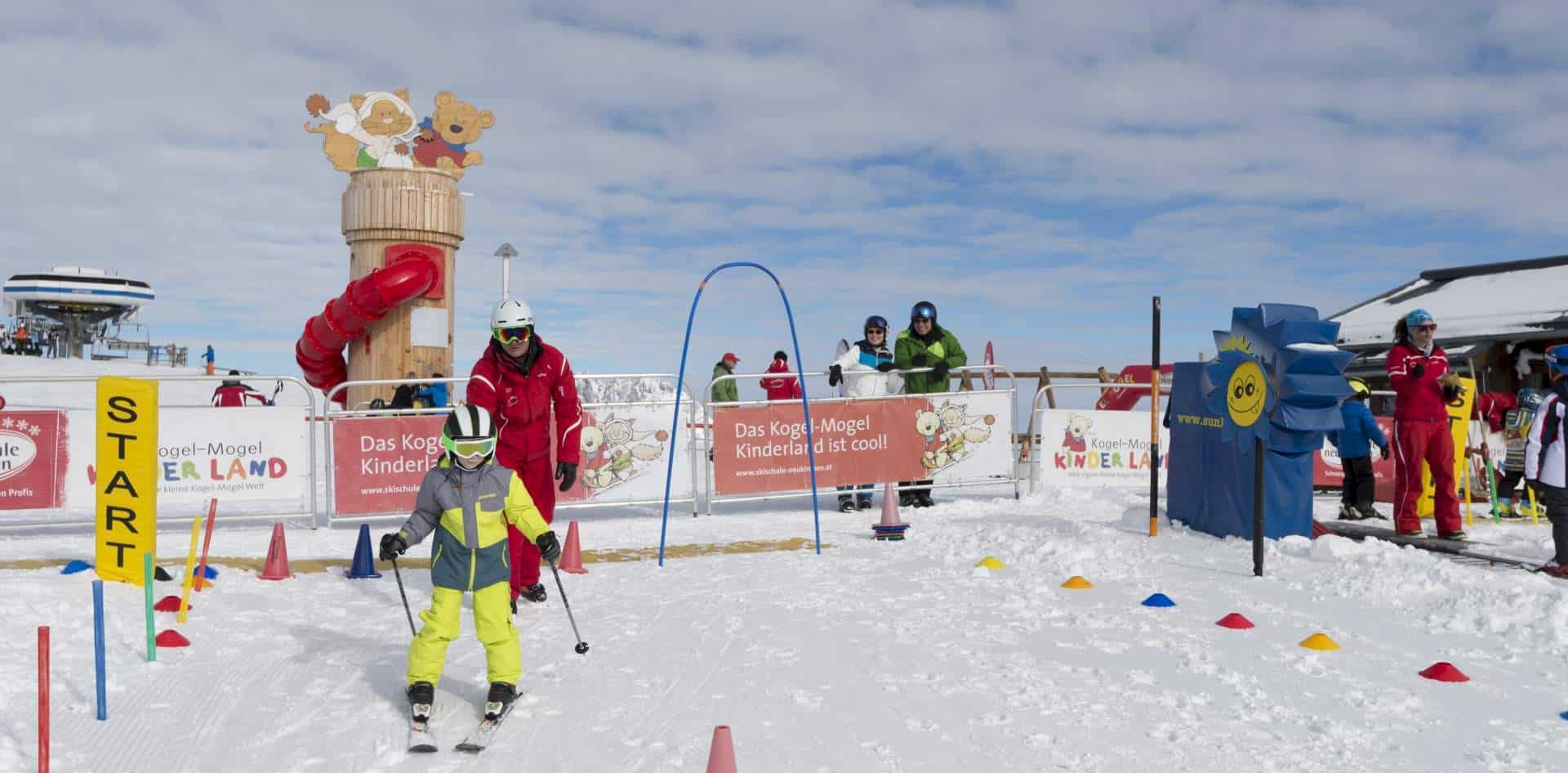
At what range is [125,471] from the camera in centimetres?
604

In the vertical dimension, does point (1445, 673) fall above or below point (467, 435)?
below

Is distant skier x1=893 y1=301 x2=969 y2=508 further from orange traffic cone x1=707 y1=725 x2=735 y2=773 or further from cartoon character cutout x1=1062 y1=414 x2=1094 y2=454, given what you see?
orange traffic cone x1=707 y1=725 x2=735 y2=773

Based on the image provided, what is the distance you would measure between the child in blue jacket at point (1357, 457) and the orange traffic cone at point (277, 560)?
34.1 feet

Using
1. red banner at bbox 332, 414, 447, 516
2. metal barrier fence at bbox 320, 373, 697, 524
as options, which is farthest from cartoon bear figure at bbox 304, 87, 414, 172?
red banner at bbox 332, 414, 447, 516

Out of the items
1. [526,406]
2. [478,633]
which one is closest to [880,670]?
[478,633]

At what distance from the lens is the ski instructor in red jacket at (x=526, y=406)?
662cm

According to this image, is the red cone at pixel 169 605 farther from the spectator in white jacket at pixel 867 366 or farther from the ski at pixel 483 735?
the spectator in white jacket at pixel 867 366

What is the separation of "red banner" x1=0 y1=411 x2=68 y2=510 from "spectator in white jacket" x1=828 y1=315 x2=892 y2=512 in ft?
27.4

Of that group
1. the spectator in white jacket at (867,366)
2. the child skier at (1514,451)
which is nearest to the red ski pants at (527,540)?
the spectator in white jacket at (867,366)

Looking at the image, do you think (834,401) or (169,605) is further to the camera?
(834,401)

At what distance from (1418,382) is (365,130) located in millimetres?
14689

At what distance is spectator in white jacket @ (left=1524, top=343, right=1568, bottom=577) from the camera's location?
24.6ft

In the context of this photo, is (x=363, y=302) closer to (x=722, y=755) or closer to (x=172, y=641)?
(x=172, y=641)

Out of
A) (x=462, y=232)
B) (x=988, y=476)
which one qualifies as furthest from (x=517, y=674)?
(x=462, y=232)
